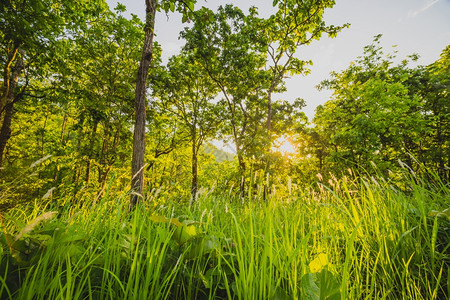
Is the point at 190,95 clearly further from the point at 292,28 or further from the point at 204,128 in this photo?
the point at 292,28

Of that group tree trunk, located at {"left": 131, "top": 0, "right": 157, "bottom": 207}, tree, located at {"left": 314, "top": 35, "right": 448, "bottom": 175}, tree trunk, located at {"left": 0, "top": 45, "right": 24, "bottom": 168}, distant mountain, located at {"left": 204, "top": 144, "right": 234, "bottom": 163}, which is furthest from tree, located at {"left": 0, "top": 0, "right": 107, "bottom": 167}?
tree, located at {"left": 314, "top": 35, "right": 448, "bottom": 175}

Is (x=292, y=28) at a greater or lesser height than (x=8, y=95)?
greater

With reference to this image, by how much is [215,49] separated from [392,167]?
13248mm

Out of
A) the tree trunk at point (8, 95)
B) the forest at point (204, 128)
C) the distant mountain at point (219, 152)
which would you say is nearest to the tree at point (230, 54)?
the forest at point (204, 128)

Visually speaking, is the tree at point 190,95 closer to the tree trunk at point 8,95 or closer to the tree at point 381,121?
the tree trunk at point 8,95

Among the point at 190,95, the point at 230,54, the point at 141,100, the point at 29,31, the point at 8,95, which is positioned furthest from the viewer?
the point at 190,95

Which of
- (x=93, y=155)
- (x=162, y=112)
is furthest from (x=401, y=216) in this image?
(x=162, y=112)

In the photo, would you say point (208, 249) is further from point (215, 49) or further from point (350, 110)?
point (215, 49)

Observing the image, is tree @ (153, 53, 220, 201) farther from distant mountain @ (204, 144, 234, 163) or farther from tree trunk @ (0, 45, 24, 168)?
tree trunk @ (0, 45, 24, 168)

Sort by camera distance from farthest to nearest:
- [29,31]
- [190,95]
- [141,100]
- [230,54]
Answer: [190,95]
[230,54]
[141,100]
[29,31]

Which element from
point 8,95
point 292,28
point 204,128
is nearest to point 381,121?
point 292,28

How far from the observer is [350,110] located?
35.7 feet

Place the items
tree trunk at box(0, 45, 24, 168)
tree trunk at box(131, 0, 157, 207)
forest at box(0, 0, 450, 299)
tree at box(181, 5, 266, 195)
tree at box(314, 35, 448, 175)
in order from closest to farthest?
forest at box(0, 0, 450, 299)
tree trunk at box(131, 0, 157, 207)
tree trunk at box(0, 45, 24, 168)
tree at box(314, 35, 448, 175)
tree at box(181, 5, 266, 195)

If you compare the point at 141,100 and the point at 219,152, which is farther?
the point at 219,152
